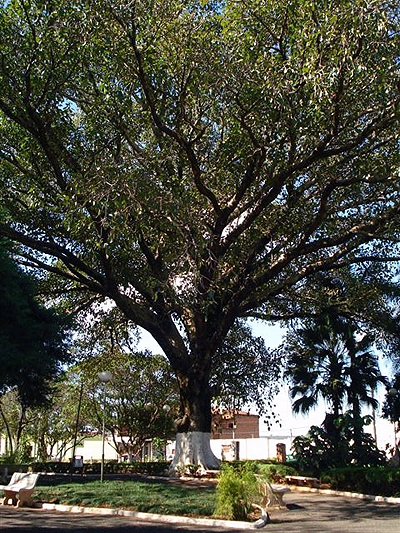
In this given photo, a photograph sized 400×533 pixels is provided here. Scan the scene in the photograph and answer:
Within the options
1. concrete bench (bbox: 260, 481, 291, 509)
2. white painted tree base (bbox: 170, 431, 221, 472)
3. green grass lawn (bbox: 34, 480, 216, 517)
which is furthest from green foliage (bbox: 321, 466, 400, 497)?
green grass lawn (bbox: 34, 480, 216, 517)

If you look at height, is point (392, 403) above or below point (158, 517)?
above

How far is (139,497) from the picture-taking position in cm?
1305

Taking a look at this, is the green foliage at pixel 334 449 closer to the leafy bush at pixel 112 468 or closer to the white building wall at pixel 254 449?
the leafy bush at pixel 112 468

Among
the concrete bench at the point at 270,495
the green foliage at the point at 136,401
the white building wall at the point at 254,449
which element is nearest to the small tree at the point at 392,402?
the concrete bench at the point at 270,495

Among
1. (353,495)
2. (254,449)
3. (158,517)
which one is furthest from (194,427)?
(254,449)

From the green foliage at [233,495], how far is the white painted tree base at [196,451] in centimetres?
777

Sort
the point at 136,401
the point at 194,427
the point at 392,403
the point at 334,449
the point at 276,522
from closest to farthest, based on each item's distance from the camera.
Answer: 1. the point at 276,522
2. the point at 194,427
3. the point at 334,449
4. the point at 392,403
5. the point at 136,401

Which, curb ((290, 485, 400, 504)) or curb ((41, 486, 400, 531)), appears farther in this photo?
curb ((290, 485, 400, 504))

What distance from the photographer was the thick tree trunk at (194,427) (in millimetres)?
19188

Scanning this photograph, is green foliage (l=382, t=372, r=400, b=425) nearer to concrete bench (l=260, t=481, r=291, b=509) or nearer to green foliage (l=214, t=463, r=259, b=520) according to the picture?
concrete bench (l=260, t=481, r=291, b=509)

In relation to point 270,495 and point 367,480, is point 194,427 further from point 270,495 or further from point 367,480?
point 270,495

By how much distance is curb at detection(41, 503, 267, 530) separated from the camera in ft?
34.5

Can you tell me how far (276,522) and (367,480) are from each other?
20.1 feet

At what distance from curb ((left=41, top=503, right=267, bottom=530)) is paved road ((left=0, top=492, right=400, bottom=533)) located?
16 centimetres
